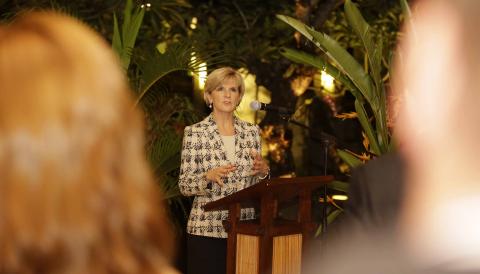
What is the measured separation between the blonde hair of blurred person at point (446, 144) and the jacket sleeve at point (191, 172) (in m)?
3.91

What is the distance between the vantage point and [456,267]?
42.7 inches

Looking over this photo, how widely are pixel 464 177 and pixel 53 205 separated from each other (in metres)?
0.53

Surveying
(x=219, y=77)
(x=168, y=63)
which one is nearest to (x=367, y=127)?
(x=219, y=77)

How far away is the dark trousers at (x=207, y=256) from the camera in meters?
5.17

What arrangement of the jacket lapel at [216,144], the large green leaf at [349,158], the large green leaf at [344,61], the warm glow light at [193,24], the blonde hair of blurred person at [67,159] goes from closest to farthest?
the blonde hair of blurred person at [67,159]
the jacket lapel at [216,144]
the large green leaf at [344,61]
the large green leaf at [349,158]
the warm glow light at [193,24]

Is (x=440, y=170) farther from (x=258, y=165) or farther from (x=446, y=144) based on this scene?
(x=258, y=165)

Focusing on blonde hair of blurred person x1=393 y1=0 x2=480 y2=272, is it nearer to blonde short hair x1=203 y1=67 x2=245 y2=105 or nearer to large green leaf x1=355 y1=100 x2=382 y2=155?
blonde short hair x1=203 y1=67 x2=245 y2=105

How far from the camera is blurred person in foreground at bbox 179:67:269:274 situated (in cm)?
519

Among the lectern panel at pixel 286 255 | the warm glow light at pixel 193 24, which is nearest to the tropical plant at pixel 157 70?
the lectern panel at pixel 286 255

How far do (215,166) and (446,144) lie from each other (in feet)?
13.4

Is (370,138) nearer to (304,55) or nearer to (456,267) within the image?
(304,55)

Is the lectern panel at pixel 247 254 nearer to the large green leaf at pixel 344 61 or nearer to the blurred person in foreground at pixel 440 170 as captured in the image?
the large green leaf at pixel 344 61

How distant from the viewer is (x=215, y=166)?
17.2 feet

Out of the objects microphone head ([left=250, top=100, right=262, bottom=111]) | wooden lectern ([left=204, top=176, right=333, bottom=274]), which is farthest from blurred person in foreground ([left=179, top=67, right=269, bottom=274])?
wooden lectern ([left=204, top=176, right=333, bottom=274])
